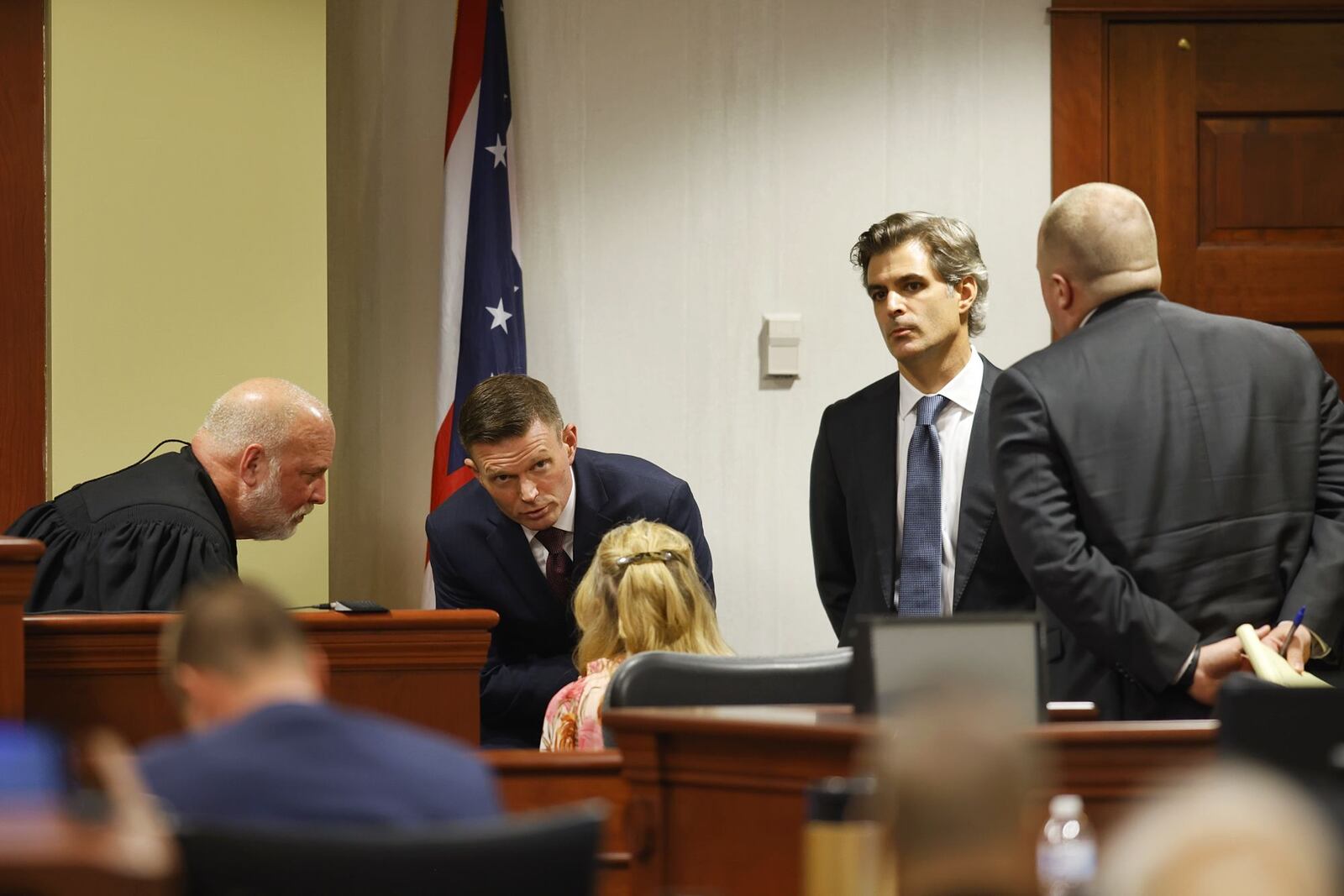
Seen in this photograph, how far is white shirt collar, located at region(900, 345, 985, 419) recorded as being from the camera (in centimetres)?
427

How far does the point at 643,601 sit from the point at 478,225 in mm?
→ 2308

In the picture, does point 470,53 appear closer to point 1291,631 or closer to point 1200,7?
point 1200,7

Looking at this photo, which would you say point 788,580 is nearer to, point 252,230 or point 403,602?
point 403,602

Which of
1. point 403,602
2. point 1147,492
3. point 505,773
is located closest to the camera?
point 505,773

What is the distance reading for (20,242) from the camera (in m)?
5.27

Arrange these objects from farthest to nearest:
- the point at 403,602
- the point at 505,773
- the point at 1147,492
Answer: the point at 403,602 → the point at 1147,492 → the point at 505,773

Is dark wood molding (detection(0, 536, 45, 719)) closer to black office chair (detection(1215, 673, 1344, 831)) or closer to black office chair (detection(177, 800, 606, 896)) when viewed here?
black office chair (detection(177, 800, 606, 896))

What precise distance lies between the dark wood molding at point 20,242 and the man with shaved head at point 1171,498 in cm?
312

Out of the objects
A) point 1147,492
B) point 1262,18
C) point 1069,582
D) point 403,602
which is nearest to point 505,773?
point 1069,582

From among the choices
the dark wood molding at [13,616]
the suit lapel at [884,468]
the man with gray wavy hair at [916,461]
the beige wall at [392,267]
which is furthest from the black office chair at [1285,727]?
the beige wall at [392,267]

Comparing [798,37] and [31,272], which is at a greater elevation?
[798,37]

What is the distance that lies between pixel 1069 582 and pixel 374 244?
10.8ft

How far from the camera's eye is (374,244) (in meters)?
5.99

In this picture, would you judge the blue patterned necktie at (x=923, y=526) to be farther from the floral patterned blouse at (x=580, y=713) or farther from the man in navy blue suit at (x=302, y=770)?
the man in navy blue suit at (x=302, y=770)
